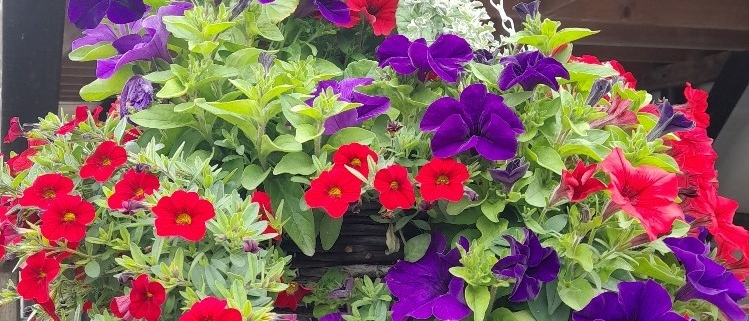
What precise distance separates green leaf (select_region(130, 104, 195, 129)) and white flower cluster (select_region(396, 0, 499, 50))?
29 cm

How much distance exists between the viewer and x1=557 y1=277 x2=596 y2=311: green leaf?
63 cm

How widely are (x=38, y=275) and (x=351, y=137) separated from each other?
355 mm

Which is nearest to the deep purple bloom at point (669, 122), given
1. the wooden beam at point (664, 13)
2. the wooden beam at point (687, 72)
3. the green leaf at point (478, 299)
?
the green leaf at point (478, 299)

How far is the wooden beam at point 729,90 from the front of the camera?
316 centimetres

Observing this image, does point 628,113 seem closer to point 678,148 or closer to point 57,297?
point 678,148

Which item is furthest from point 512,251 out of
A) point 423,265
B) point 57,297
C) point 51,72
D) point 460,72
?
point 51,72

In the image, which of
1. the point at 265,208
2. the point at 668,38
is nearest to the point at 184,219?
the point at 265,208

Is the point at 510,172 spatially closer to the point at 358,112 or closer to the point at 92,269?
the point at 358,112

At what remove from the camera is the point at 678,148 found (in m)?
0.84

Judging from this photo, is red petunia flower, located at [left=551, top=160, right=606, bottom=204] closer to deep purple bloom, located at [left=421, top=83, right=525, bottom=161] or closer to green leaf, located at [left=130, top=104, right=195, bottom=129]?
deep purple bloom, located at [left=421, top=83, right=525, bottom=161]

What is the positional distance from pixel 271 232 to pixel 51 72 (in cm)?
99

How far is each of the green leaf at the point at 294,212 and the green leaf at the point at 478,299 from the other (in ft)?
0.52

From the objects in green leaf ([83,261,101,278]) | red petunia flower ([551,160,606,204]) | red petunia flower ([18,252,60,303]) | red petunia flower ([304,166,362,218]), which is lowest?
red petunia flower ([18,252,60,303])

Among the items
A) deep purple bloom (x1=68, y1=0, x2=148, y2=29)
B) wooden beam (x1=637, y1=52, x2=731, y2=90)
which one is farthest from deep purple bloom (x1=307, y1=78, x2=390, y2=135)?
wooden beam (x1=637, y1=52, x2=731, y2=90)
